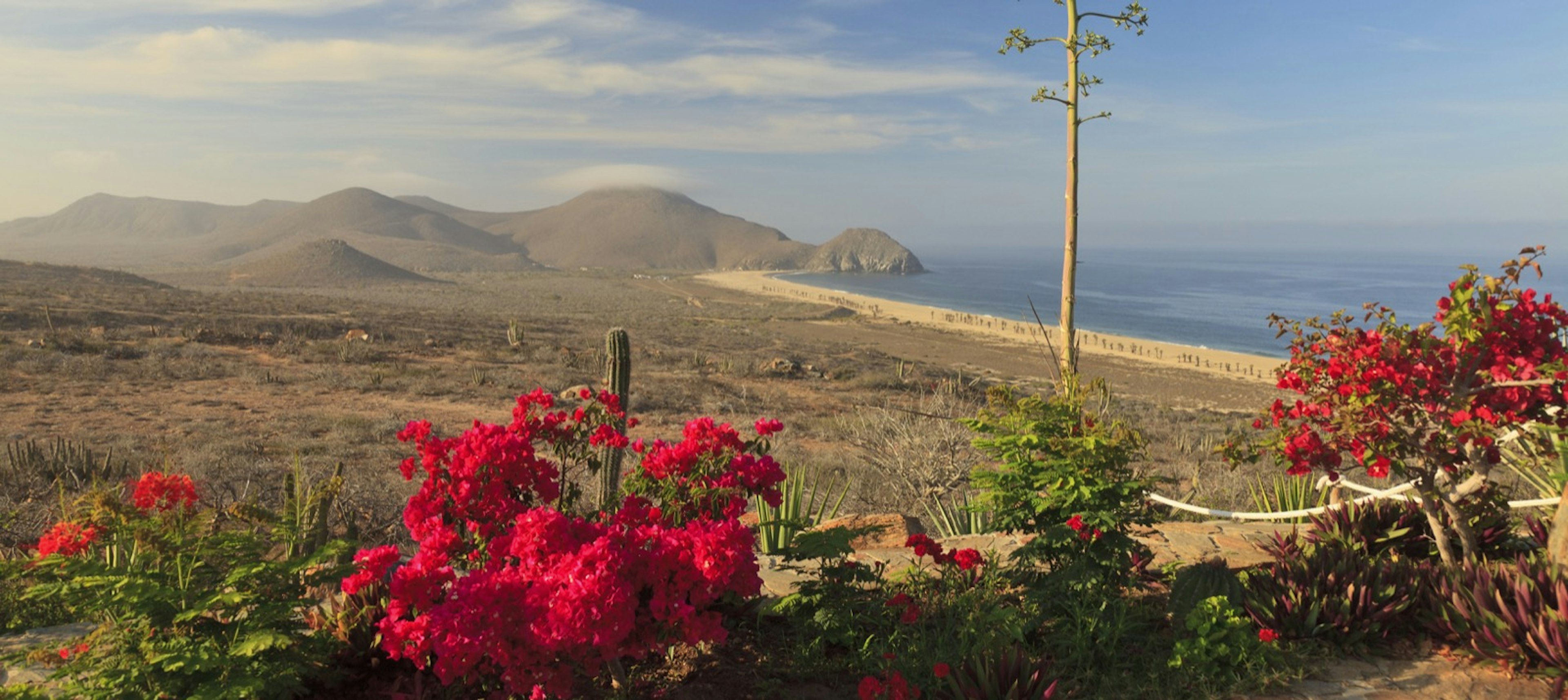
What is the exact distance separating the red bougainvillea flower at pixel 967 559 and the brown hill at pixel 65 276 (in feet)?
192

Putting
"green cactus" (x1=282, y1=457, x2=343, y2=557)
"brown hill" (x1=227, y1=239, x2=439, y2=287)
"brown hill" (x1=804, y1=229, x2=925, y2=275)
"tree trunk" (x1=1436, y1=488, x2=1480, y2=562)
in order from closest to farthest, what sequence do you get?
"green cactus" (x1=282, y1=457, x2=343, y2=557)
"tree trunk" (x1=1436, y1=488, x2=1480, y2=562)
"brown hill" (x1=227, y1=239, x2=439, y2=287)
"brown hill" (x1=804, y1=229, x2=925, y2=275)

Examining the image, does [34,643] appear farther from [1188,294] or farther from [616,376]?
[1188,294]

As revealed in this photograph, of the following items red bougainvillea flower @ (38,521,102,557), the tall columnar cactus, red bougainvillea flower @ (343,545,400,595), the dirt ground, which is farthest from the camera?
the dirt ground

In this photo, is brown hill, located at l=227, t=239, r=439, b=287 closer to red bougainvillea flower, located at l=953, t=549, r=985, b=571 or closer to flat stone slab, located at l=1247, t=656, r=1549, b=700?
red bougainvillea flower, located at l=953, t=549, r=985, b=571

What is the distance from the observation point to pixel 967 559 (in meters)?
4.78

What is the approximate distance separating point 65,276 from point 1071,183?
75.0 metres

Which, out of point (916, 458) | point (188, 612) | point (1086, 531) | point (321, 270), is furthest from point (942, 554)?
point (321, 270)

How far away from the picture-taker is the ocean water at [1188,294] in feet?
218

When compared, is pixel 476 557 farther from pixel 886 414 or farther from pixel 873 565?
pixel 886 414

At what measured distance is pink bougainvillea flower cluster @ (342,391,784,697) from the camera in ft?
10.3

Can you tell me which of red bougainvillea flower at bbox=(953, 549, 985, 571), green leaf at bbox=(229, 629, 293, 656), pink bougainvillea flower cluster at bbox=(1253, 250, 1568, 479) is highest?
pink bougainvillea flower cluster at bbox=(1253, 250, 1568, 479)

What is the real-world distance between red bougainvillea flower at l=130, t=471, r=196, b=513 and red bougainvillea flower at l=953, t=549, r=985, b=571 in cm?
409

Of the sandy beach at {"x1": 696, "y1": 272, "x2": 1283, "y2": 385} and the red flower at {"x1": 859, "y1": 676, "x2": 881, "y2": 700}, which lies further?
the sandy beach at {"x1": 696, "y1": 272, "x2": 1283, "y2": 385}

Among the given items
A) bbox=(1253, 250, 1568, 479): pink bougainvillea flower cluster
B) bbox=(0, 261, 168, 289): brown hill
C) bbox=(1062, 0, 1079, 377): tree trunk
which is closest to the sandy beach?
bbox=(1062, 0, 1079, 377): tree trunk
